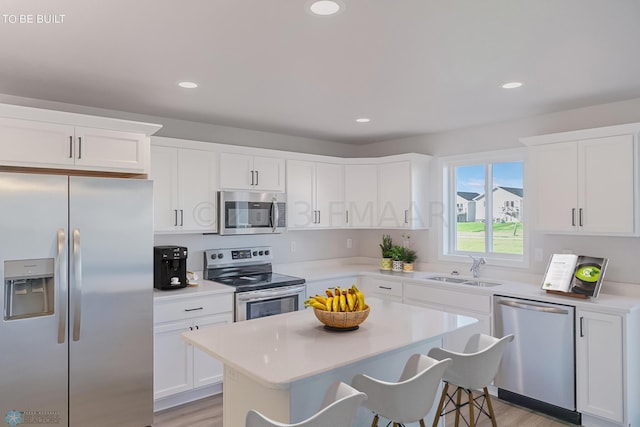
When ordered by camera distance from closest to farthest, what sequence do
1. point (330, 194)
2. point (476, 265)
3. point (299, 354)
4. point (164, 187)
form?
point (299, 354)
point (164, 187)
point (476, 265)
point (330, 194)

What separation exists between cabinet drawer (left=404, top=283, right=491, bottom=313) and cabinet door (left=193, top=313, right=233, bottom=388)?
1.82 m

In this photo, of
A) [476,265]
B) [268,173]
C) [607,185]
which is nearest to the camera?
[607,185]

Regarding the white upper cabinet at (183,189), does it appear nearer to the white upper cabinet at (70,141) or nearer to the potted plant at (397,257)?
the white upper cabinet at (70,141)

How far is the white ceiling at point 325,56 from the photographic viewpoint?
1.84 metres

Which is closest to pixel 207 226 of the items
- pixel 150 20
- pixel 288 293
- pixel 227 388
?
A: pixel 288 293

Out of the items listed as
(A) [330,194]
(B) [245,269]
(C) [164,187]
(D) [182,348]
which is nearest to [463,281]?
(A) [330,194]

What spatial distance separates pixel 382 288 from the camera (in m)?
4.41

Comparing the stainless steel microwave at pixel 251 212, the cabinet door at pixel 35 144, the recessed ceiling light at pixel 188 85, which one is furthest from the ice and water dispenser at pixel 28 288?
the stainless steel microwave at pixel 251 212

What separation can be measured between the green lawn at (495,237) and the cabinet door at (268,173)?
80.2 inches

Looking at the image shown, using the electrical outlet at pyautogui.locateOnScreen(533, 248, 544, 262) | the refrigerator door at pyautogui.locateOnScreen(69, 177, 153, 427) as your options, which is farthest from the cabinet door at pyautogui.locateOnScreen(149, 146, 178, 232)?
the electrical outlet at pyautogui.locateOnScreen(533, 248, 544, 262)

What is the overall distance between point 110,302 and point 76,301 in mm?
210

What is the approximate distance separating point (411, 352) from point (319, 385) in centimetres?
74

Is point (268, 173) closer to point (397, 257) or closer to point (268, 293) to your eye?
point (268, 293)

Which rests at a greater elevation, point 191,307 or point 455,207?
point 455,207
